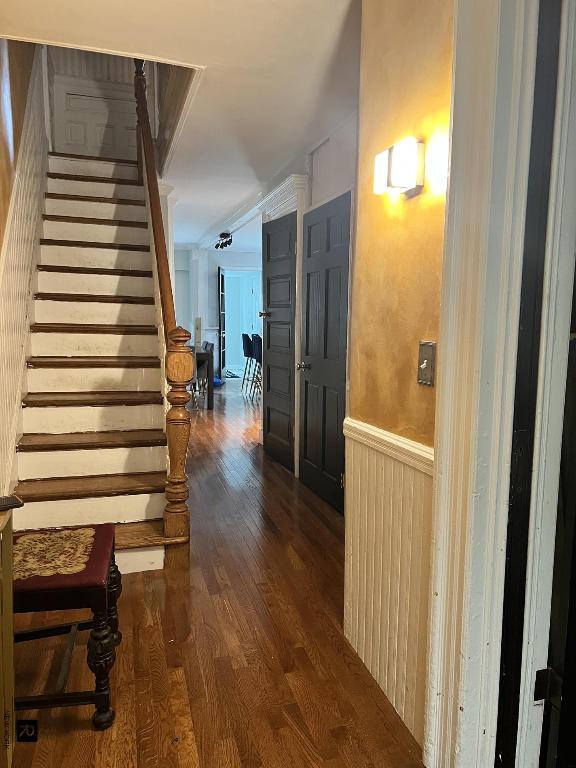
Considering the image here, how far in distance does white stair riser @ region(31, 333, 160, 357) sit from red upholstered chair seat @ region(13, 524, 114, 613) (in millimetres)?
1838

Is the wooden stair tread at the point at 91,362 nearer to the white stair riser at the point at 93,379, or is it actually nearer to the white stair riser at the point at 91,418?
the white stair riser at the point at 93,379

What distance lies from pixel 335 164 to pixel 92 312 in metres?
1.92

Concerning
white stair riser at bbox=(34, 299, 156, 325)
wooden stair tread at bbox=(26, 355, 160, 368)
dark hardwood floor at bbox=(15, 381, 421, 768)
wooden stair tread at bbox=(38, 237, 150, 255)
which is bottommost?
dark hardwood floor at bbox=(15, 381, 421, 768)

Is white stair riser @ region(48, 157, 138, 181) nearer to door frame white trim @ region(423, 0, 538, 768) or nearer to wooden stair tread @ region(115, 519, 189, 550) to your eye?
wooden stair tread @ region(115, 519, 189, 550)

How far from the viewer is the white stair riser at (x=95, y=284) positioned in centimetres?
370

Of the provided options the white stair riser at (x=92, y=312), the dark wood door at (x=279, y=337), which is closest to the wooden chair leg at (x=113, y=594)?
the white stair riser at (x=92, y=312)

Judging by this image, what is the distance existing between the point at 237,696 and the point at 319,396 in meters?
2.29

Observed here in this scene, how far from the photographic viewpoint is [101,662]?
1.65 metres

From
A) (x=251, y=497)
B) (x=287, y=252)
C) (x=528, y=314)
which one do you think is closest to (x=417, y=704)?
(x=528, y=314)

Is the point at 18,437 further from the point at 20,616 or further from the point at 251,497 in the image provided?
the point at 251,497

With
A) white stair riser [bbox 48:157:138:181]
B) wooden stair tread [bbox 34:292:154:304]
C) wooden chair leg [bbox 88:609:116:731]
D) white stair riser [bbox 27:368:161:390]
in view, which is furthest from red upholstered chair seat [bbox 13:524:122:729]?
white stair riser [bbox 48:157:138:181]

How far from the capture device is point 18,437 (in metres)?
2.94

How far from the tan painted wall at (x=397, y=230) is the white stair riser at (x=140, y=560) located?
4.53ft

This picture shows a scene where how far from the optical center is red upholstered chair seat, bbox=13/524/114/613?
1.52 metres
